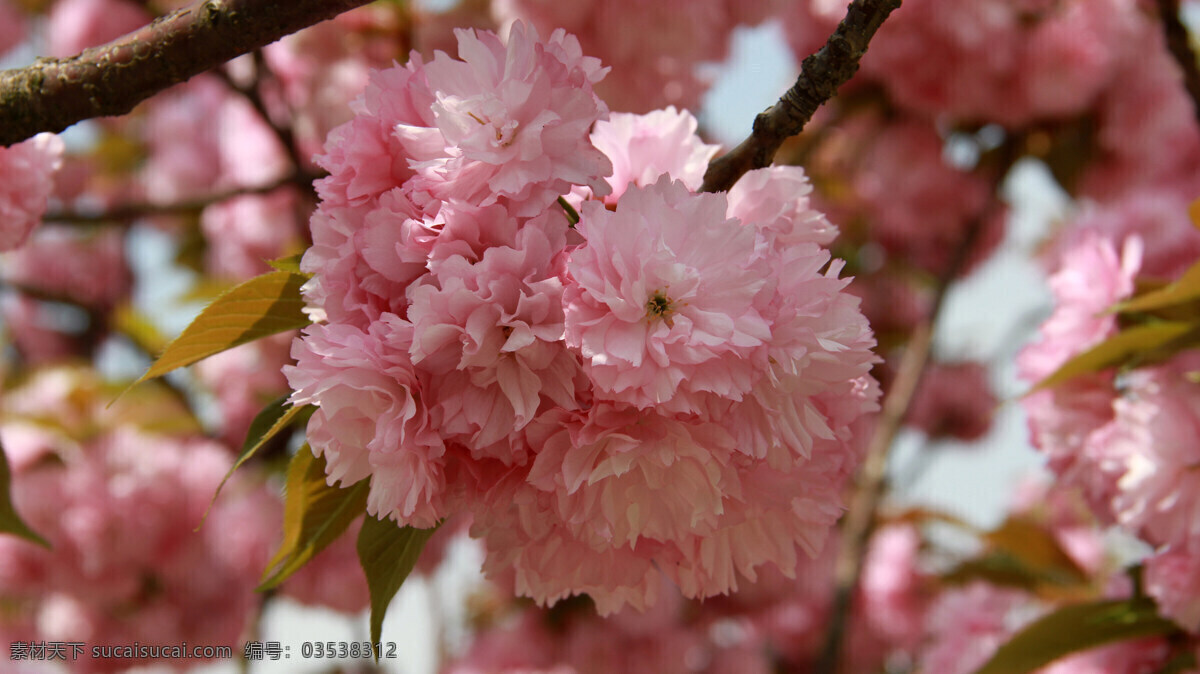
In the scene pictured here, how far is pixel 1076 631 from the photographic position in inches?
43.6

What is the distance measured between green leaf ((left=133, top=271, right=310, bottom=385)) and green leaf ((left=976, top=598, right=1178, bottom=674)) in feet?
2.97

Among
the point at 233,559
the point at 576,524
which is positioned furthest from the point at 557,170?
the point at 233,559

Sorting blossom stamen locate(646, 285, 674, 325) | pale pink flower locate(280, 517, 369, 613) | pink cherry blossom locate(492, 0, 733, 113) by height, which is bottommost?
blossom stamen locate(646, 285, 674, 325)

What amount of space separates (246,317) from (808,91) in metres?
0.40

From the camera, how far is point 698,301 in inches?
20.0

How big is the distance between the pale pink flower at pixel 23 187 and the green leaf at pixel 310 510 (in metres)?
0.36

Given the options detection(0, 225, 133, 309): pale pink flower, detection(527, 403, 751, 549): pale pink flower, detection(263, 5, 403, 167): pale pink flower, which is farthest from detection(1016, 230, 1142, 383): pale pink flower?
detection(0, 225, 133, 309): pale pink flower

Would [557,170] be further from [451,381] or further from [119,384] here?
[119,384]

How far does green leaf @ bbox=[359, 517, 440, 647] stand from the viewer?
0.63m

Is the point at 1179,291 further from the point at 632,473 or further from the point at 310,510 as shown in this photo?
the point at 310,510

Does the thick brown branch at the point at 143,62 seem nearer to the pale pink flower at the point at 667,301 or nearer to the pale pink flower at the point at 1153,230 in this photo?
the pale pink flower at the point at 667,301

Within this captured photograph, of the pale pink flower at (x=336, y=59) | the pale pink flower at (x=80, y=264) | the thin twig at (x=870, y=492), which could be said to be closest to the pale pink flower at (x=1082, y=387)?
the thin twig at (x=870, y=492)

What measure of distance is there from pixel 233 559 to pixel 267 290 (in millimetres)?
1743

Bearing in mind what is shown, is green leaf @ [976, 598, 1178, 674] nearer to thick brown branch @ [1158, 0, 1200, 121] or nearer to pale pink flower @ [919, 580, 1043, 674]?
pale pink flower @ [919, 580, 1043, 674]
